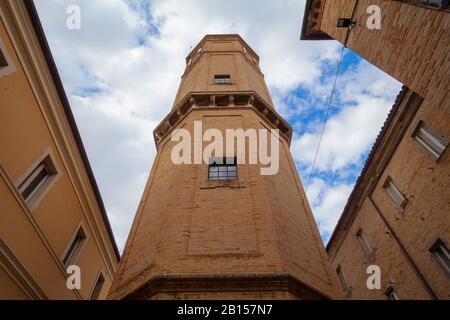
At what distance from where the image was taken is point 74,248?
1255cm

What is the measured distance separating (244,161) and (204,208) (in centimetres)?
246

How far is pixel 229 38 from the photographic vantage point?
25.1 m

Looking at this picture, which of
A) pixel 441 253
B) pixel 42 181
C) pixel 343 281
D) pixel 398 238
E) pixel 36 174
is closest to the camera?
pixel 36 174

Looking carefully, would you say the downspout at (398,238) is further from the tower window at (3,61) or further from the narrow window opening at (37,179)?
the narrow window opening at (37,179)

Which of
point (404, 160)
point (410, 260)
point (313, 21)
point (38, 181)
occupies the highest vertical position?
point (313, 21)

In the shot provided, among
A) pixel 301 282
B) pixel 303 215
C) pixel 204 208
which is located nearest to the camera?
pixel 301 282

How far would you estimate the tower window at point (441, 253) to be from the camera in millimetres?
10594

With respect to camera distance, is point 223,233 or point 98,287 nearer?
point 223,233

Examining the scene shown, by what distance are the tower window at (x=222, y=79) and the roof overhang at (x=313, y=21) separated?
422 cm

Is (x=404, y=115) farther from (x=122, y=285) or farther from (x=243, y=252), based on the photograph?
(x=122, y=285)

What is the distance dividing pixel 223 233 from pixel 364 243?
35.3 ft

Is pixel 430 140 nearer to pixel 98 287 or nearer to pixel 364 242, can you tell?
pixel 364 242

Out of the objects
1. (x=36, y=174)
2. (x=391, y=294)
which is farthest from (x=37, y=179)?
(x=391, y=294)
